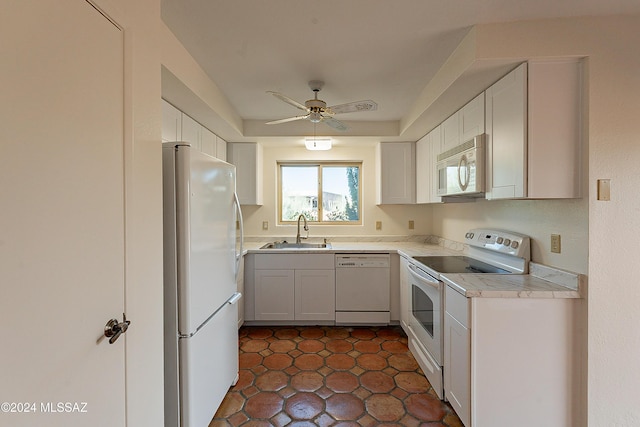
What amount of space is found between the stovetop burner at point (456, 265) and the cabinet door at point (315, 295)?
102 cm

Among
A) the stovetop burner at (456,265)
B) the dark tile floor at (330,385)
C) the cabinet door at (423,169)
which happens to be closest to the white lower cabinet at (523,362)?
the dark tile floor at (330,385)

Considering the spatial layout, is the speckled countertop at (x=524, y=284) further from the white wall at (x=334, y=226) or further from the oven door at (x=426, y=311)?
the white wall at (x=334, y=226)

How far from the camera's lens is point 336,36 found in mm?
1643

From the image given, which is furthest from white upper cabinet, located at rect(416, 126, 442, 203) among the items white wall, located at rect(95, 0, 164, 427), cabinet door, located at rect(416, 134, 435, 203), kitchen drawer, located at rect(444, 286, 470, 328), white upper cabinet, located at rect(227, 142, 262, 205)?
white wall, located at rect(95, 0, 164, 427)

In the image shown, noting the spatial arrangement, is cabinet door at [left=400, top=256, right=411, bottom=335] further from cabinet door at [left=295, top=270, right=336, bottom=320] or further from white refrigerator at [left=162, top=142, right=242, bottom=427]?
white refrigerator at [left=162, top=142, right=242, bottom=427]

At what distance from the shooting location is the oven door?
1920mm

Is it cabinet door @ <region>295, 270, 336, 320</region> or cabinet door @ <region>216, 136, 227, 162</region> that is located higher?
cabinet door @ <region>216, 136, 227, 162</region>

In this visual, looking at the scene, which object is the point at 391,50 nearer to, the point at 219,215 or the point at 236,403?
the point at 219,215

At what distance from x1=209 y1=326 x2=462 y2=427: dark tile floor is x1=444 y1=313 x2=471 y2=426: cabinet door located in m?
0.17

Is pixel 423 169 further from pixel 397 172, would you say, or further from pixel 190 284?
pixel 190 284

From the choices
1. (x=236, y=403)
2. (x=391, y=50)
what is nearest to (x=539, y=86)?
(x=391, y=50)

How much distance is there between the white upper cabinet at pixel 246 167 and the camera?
3.39 meters

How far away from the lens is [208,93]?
214cm

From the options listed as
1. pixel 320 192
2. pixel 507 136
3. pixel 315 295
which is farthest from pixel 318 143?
pixel 507 136
